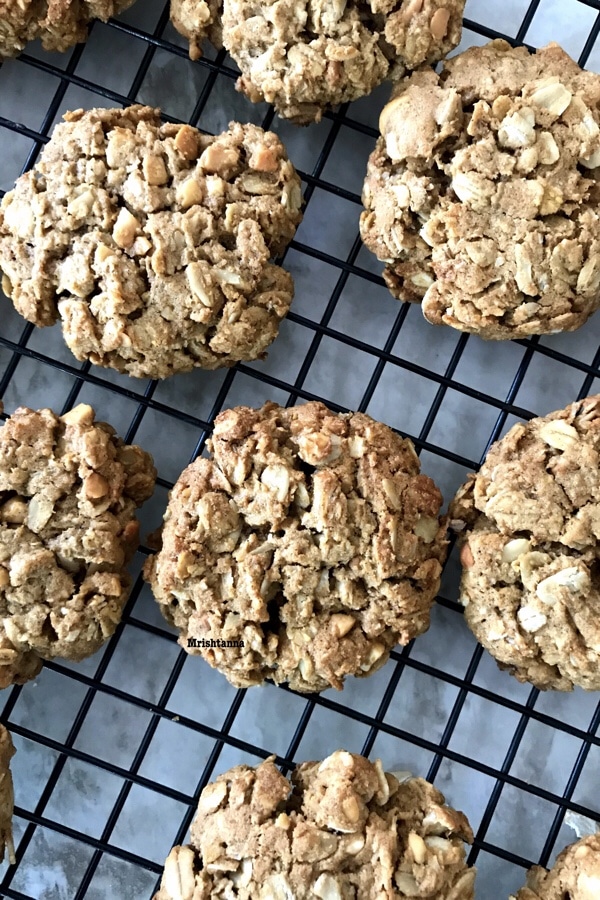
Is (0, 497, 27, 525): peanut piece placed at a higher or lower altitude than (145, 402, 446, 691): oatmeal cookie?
lower

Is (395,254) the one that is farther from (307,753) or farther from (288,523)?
(307,753)

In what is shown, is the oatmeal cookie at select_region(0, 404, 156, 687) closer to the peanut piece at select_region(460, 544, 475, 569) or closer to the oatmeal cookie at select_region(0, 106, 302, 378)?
the oatmeal cookie at select_region(0, 106, 302, 378)

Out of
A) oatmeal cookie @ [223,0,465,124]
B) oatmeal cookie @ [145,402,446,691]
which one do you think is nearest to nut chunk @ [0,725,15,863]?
oatmeal cookie @ [145,402,446,691]

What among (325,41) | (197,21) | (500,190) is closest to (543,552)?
(500,190)

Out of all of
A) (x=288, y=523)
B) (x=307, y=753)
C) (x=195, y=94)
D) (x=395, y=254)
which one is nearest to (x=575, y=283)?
(x=395, y=254)

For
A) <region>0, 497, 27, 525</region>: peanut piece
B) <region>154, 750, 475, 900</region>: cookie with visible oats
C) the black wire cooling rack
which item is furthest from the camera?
the black wire cooling rack

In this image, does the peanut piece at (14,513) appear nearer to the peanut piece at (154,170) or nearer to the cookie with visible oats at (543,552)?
the peanut piece at (154,170)

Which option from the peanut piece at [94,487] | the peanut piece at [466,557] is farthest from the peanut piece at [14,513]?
the peanut piece at [466,557]
